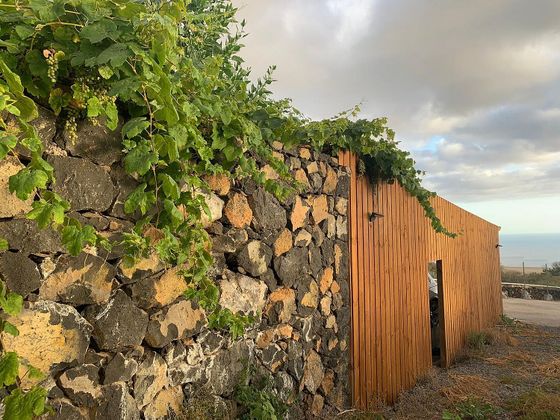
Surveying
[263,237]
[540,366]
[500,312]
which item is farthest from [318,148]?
[500,312]

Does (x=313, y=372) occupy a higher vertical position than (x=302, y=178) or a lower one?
lower

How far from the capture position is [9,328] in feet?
5.15

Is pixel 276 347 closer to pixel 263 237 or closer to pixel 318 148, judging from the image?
pixel 263 237

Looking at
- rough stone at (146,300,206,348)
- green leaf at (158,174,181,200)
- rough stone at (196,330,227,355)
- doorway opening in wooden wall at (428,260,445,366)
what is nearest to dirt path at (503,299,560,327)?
doorway opening in wooden wall at (428,260,445,366)

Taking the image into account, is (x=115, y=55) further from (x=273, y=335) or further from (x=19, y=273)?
(x=273, y=335)

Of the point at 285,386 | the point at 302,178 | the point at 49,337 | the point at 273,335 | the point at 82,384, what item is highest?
the point at 302,178

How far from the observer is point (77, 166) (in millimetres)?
1947

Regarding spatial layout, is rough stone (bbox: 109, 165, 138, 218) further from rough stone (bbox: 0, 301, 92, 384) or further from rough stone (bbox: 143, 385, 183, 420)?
rough stone (bbox: 143, 385, 183, 420)

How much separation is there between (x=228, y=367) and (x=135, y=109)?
1639 mm

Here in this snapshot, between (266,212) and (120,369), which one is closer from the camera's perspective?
(120,369)

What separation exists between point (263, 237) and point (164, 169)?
1103mm

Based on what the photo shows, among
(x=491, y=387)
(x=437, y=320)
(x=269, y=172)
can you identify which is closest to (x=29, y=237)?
(x=269, y=172)

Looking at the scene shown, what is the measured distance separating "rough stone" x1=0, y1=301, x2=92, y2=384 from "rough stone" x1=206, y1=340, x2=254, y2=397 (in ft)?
2.92

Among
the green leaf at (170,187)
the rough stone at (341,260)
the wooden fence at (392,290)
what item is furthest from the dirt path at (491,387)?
the green leaf at (170,187)
